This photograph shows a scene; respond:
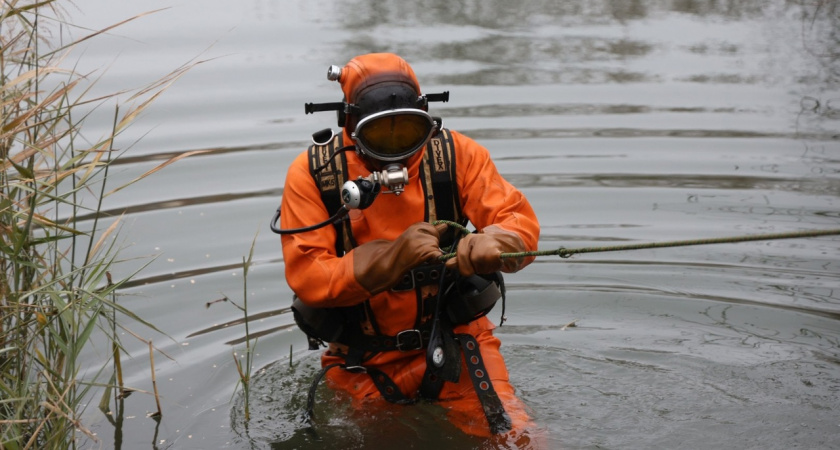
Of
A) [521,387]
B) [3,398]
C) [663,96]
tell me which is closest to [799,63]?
[663,96]

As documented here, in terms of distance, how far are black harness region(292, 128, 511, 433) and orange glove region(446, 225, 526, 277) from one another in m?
0.34

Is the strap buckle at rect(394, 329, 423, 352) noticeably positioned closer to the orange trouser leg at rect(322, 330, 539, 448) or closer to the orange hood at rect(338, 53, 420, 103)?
the orange trouser leg at rect(322, 330, 539, 448)

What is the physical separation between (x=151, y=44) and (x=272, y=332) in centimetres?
503

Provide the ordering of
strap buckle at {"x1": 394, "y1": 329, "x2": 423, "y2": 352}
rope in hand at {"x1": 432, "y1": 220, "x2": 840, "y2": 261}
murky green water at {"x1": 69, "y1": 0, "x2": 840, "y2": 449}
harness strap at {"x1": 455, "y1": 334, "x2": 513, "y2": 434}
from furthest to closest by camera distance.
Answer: murky green water at {"x1": 69, "y1": 0, "x2": 840, "y2": 449}, strap buckle at {"x1": 394, "y1": 329, "x2": 423, "y2": 352}, harness strap at {"x1": 455, "y1": 334, "x2": 513, "y2": 434}, rope in hand at {"x1": 432, "y1": 220, "x2": 840, "y2": 261}

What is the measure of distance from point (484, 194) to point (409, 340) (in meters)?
0.66

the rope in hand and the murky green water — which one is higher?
the rope in hand

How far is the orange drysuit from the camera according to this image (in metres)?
4.12

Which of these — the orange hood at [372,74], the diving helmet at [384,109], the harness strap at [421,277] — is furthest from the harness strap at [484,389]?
the orange hood at [372,74]

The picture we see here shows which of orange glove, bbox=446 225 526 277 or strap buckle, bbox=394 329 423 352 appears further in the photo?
strap buckle, bbox=394 329 423 352

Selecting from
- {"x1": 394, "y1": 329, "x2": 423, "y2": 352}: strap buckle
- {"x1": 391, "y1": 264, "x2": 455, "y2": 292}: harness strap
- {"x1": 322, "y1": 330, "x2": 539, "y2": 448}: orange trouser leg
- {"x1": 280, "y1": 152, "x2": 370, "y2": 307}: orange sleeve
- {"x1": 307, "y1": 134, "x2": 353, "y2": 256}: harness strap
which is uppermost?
{"x1": 307, "y1": 134, "x2": 353, "y2": 256}: harness strap

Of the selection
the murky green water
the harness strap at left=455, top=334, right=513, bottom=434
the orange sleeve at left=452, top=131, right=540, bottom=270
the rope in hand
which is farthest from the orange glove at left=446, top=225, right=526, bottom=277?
the murky green water

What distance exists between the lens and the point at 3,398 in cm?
374

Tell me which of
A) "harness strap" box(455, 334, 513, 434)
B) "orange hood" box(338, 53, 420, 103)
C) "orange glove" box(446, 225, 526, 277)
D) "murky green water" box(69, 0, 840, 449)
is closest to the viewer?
"orange glove" box(446, 225, 526, 277)

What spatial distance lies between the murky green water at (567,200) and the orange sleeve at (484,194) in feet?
2.77
